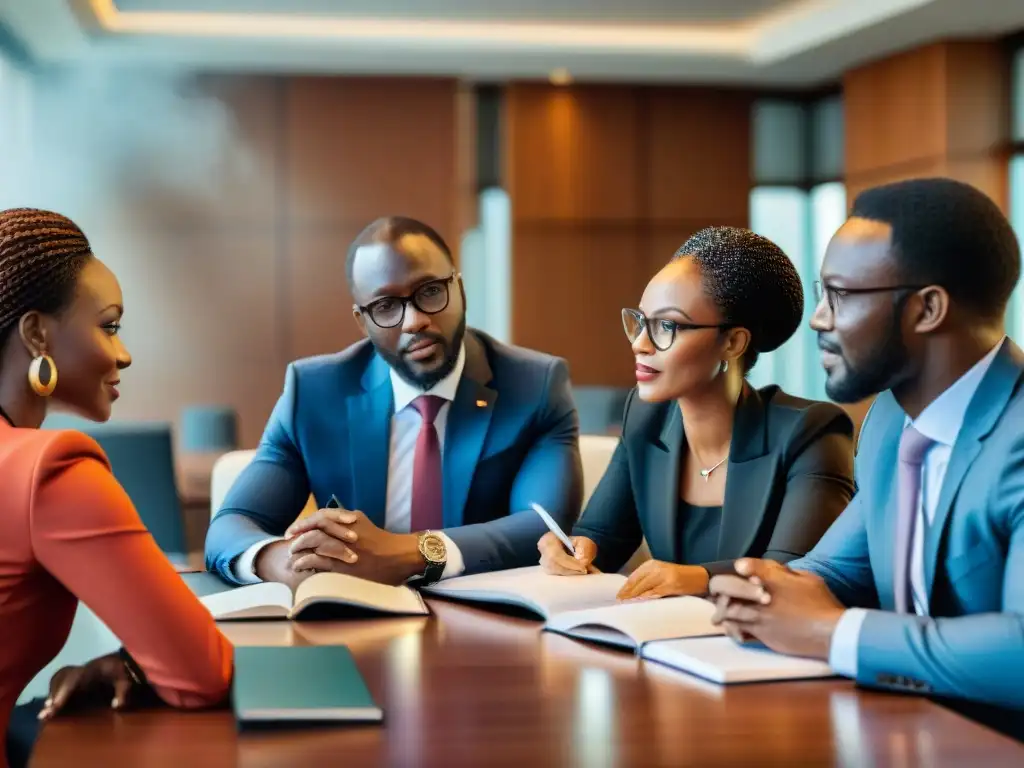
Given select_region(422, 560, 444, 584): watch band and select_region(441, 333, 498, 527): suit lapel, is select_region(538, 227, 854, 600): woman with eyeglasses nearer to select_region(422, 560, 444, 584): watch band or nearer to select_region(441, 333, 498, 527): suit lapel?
select_region(422, 560, 444, 584): watch band

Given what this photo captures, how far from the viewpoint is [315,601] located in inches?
68.9

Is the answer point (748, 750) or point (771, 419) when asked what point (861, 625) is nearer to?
point (748, 750)

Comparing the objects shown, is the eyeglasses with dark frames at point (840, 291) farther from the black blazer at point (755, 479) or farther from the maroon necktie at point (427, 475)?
the maroon necktie at point (427, 475)

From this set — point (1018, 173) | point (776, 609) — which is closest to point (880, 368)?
point (776, 609)

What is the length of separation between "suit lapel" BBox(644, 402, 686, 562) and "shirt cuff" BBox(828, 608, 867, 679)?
77cm

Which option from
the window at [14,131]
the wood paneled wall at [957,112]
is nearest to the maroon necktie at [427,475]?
the wood paneled wall at [957,112]

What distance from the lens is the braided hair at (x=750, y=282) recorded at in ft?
6.80

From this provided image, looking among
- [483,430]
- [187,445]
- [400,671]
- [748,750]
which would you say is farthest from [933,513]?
[187,445]

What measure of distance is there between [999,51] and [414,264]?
698 centimetres

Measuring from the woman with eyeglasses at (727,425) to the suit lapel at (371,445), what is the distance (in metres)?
0.46

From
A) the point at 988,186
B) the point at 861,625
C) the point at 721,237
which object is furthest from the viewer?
the point at 988,186

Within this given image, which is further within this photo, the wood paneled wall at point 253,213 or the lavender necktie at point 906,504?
the wood paneled wall at point 253,213

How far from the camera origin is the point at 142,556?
127cm

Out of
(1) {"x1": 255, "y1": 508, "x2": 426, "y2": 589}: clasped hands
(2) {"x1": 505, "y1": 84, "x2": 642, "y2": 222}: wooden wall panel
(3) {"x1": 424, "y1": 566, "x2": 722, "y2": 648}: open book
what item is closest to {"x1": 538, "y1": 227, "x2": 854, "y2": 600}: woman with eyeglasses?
(3) {"x1": 424, "y1": 566, "x2": 722, "y2": 648}: open book
